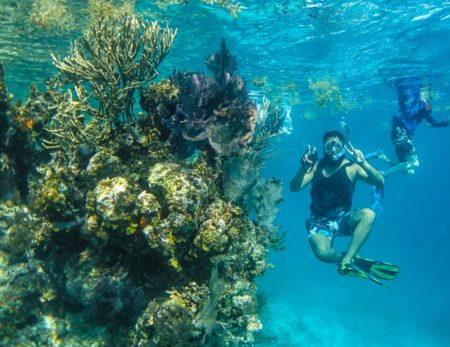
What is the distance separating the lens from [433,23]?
16891mm

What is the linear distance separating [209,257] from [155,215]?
0.95 m

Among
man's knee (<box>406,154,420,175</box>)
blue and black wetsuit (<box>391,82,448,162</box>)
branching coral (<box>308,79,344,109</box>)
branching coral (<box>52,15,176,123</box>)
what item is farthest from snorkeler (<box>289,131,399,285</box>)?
branching coral (<box>308,79,344,109</box>)

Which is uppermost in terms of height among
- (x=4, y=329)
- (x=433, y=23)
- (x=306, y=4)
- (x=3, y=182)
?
(x=433, y=23)

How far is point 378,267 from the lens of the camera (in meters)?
8.59

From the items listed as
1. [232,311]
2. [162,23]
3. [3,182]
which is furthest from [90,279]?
[162,23]

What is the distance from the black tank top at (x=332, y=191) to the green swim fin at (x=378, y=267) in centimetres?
201

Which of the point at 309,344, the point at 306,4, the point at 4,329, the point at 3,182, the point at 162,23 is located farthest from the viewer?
the point at 309,344

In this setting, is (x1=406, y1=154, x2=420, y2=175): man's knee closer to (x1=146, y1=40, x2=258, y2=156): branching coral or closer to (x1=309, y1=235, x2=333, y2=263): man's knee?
(x1=309, y1=235, x2=333, y2=263): man's knee

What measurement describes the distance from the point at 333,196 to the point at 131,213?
7.80 m

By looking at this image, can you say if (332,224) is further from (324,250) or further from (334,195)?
(324,250)

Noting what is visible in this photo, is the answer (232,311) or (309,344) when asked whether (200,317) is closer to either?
(232,311)

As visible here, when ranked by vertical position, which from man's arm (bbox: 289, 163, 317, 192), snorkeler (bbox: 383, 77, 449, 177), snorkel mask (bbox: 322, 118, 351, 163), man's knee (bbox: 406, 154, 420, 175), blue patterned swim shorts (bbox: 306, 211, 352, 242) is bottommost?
blue patterned swim shorts (bbox: 306, 211, 352, 242)

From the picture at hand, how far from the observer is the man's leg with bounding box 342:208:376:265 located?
9.19 m

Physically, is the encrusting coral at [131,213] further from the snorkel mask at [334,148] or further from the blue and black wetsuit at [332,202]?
the blue and black wetsuit at [332,202]
